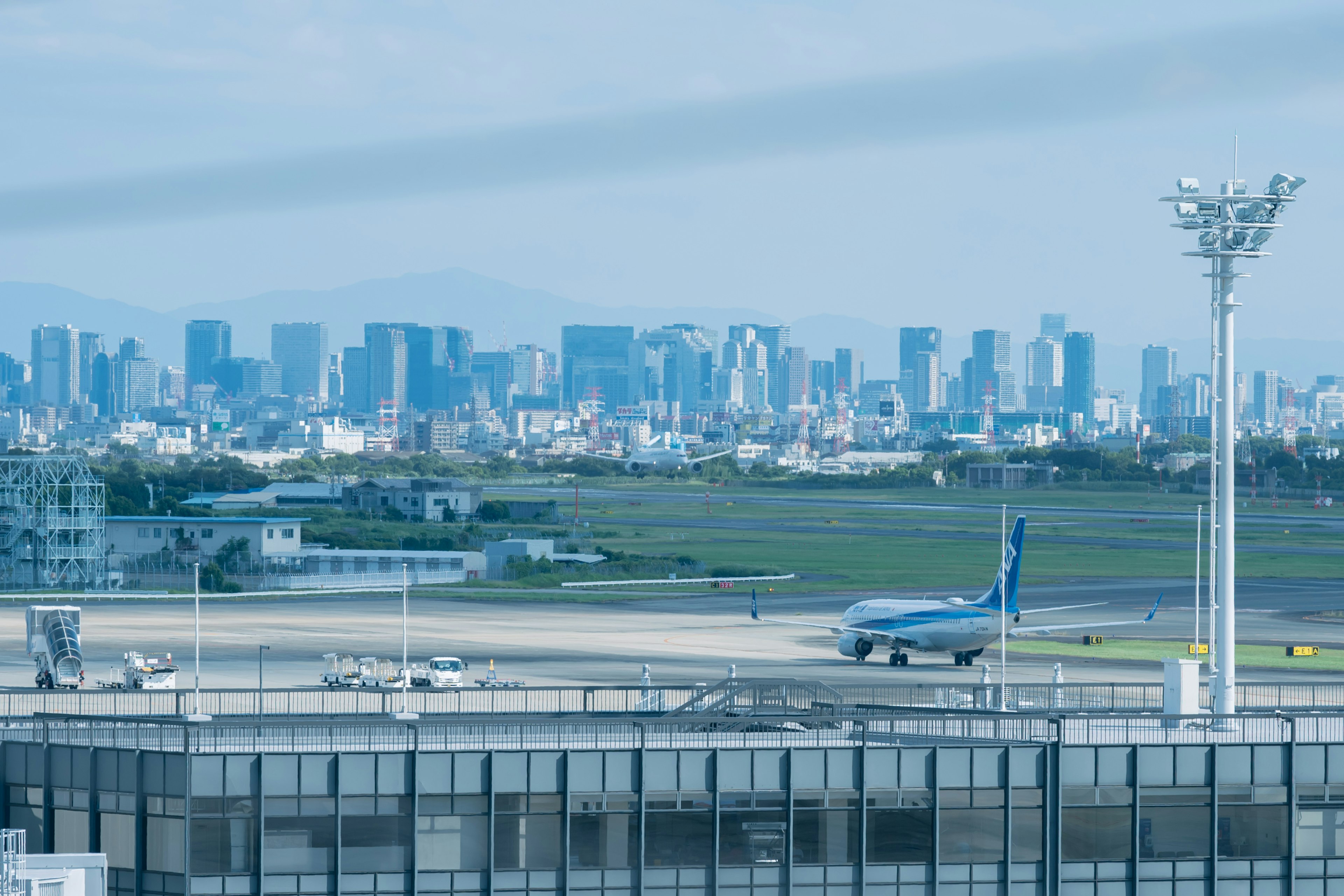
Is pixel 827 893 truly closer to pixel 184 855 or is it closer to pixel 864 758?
pixel 864 758

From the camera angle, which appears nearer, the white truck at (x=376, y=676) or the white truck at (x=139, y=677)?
the white truck at (x=376, y=676)

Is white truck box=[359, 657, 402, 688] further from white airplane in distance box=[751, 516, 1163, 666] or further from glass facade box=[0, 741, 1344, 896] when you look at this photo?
glass facade box=[0, 741, 1344, 896]

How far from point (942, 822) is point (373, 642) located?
2500 inches

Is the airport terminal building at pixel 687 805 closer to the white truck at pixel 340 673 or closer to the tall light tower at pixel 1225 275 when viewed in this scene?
the tall light tower at pixel 1225 275

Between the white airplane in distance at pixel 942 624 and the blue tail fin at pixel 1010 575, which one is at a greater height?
the blue tail fin at pixel 1010 575

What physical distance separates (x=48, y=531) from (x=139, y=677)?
67782 mm

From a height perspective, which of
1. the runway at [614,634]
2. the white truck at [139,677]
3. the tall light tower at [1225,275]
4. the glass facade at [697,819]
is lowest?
the runway at [614,634]

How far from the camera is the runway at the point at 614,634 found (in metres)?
83.8

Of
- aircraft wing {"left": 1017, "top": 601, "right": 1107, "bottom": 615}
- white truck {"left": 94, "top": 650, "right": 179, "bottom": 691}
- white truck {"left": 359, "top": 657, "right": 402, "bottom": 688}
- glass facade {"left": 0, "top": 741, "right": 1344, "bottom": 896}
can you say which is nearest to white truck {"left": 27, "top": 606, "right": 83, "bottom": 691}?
white truck {"left": 94, "top": 650, "right": 179, "bottom": 691}

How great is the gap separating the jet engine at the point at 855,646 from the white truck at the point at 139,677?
33.5 metres

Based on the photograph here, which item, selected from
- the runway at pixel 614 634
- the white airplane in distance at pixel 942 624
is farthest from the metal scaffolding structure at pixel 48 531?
the white airplane in distance at pixel 942 624

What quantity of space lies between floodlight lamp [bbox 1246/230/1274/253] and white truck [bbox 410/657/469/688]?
42.2 metres

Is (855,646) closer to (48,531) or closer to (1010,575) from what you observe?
(1010,575)

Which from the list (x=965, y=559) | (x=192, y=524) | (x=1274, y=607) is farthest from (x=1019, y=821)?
(x=965, y=559)
